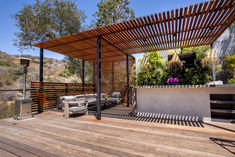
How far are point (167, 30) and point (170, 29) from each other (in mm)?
102

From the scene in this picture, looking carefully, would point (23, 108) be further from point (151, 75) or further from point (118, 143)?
point (151, 75)

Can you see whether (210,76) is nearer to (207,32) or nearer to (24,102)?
(207,32)

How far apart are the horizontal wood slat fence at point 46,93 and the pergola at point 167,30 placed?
1.63 m

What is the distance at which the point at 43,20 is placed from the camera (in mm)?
9281

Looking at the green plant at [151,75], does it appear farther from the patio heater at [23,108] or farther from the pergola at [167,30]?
the patio heater at [23,108]

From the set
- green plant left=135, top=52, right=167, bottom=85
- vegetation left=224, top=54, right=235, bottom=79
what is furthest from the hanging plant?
vegetation left=224, top=54, right=235, bottom=79

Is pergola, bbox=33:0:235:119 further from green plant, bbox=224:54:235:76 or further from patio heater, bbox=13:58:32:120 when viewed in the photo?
green plant, bbox=224:54:235:76

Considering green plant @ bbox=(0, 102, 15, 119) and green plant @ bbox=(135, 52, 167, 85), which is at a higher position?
green plant @ bbox=(135, 52, 167, 85)

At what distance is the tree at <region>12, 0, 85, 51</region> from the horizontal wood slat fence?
5.43 m

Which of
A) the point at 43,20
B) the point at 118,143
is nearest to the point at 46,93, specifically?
the point at 118,143

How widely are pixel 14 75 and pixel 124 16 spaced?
1751cm

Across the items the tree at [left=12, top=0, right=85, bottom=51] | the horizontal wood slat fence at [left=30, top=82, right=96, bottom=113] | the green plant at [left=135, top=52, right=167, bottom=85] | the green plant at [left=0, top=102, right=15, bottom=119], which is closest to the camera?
the green plant at [left=135, top=52, right=167, bottom=85]

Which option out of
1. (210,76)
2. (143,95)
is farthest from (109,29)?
(210,76)

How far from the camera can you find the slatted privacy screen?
3167mm
